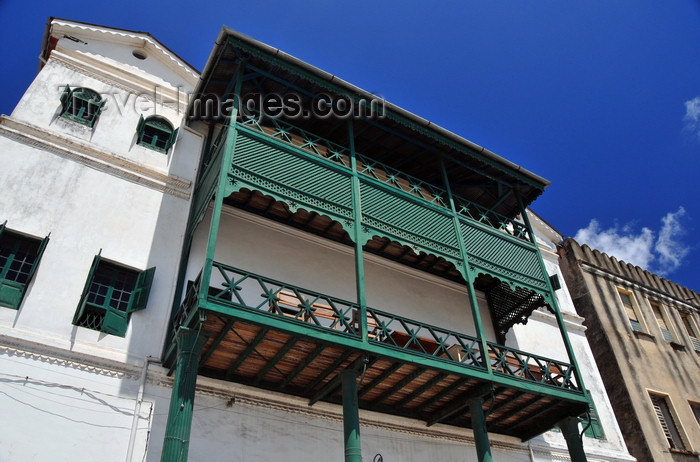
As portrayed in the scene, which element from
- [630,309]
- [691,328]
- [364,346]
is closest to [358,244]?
[364,346]

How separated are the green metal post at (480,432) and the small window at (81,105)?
10.5 m

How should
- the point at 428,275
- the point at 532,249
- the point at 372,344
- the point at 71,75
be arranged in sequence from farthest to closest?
1. the point at 428,275
2. the point at 532,249
3. the point at 71,75
4. the point at 372,344

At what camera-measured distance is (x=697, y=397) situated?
18.0m

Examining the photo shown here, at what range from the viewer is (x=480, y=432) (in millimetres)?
11062

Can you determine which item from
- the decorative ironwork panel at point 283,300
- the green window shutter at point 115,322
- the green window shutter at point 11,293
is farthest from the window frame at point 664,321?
the green window shutter at point 11,293

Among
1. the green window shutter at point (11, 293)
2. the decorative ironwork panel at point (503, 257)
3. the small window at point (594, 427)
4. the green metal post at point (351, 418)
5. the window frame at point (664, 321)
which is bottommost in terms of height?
the green metal post at point (351, 418)

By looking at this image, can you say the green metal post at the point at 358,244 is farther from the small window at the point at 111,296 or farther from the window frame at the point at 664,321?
the window frame at the point at 664,321

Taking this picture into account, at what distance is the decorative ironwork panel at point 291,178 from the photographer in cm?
1079

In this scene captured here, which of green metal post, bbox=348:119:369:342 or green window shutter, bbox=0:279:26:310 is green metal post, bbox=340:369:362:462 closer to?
green metal post, bbox=348:119:369:342

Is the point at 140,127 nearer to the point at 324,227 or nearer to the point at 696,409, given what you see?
the point at 324,227

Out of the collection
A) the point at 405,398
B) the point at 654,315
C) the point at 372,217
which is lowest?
the point at 405,398

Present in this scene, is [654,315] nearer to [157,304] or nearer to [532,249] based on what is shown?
[532,249]

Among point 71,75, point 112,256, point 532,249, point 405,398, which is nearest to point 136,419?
point 112,256

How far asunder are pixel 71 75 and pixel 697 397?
20.6 m
